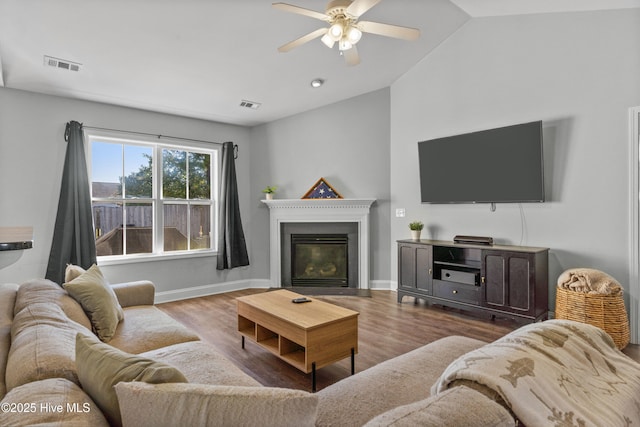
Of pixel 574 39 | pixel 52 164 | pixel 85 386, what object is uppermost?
pixel 574 39

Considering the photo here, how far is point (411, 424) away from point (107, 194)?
4704mm

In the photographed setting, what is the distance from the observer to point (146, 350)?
2.02m

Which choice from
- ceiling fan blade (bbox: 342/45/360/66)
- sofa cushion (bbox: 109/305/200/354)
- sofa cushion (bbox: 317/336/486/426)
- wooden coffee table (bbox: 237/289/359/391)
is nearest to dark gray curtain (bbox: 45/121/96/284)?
sofa cushion (bbox: 109/305/200/354)

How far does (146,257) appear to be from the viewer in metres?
4.54

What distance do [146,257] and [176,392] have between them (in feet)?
13.8

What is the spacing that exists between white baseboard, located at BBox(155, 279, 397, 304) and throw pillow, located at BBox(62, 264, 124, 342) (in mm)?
2474

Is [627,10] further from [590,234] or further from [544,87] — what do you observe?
[590,234]

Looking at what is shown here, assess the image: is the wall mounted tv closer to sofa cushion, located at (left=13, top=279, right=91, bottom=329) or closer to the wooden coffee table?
the wooden coffee table

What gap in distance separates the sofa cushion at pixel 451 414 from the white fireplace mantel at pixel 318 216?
4145mm

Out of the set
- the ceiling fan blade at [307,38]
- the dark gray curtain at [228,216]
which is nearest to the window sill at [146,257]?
the dark gray curtain at [228,216]

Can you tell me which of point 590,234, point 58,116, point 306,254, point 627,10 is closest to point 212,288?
point 306,254

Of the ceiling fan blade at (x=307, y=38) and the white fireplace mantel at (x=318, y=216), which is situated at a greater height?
the ceiling fan blade at (x=307, y=38)

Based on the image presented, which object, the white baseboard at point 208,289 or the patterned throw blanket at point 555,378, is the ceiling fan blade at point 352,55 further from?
the white baseboard at point 208,289

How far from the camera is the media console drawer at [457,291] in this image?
3.69 meters
